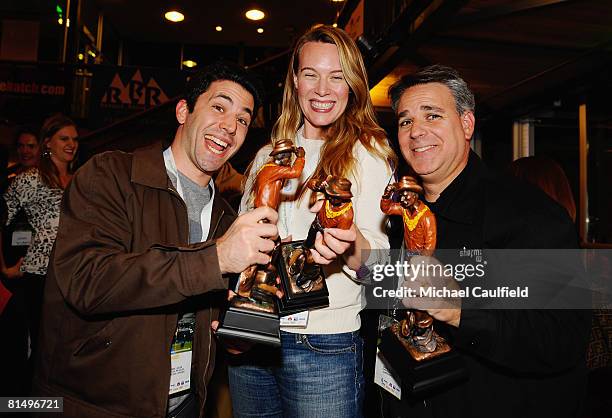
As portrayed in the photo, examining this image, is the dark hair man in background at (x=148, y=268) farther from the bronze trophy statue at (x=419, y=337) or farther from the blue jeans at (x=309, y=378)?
the bronze trophy statue at (x=419, y=337)

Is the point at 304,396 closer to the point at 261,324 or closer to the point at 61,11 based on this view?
the point at 261,324

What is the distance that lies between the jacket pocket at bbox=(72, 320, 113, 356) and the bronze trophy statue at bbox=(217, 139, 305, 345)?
449 mm

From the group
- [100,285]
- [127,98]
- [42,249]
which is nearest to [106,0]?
[127,98]

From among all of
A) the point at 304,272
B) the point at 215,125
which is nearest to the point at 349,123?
the point at 215,125

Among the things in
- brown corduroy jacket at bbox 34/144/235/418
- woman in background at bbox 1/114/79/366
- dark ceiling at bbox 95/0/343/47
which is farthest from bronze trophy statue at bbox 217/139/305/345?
dark ceiling at bbox 95/0/343/47

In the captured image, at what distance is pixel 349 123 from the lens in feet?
6.94

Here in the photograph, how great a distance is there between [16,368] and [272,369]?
315 cm

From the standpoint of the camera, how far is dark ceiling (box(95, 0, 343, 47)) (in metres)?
9.84

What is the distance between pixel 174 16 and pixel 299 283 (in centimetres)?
1028

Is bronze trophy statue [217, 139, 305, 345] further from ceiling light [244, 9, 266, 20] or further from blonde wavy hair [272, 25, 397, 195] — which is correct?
ceiling light [244, 9, 266, 20]

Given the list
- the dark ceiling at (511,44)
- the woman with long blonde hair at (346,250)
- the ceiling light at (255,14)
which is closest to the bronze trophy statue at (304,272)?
the woman with long blonde hair at (346,250)

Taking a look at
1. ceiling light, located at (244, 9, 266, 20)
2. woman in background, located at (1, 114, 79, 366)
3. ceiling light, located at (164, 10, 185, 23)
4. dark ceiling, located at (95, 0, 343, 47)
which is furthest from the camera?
ceiling light, located at (164, 10, 185, 23)

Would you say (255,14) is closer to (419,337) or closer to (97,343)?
(97,343)

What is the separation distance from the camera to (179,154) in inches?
84.1
